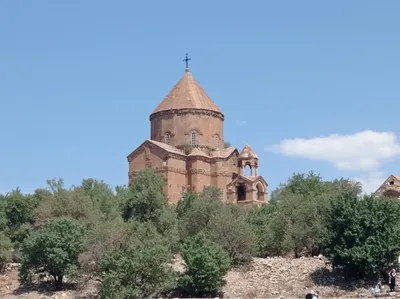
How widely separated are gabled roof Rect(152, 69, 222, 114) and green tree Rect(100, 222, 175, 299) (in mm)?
27855

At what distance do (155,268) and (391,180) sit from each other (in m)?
30.7

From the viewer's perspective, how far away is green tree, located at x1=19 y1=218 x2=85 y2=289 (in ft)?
107

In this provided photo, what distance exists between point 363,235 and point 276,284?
4.28 m

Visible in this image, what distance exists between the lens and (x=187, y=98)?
58125 mm

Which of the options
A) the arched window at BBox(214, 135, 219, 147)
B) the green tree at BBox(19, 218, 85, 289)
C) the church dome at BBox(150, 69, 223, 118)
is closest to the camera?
the green tree at BBox(19, 218, 85, 289)

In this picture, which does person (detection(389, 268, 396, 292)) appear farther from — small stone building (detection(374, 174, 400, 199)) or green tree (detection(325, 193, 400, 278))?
small stone building (detection(374, 174, 400, 199))

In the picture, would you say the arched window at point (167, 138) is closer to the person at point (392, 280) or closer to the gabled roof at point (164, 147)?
the gabled roof at point (164, 147)

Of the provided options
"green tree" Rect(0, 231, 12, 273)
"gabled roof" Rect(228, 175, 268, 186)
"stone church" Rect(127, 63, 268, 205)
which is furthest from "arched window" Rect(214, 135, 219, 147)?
"green tree" Rect(0, 231, 12, 273)

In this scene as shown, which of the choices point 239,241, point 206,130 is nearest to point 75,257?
point 239,241

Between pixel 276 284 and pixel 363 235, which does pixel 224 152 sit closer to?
pixel 276 284

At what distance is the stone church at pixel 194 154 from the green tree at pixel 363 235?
2308 centimetres

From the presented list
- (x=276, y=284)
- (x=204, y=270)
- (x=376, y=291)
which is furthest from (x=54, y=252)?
(x=376, y=291)

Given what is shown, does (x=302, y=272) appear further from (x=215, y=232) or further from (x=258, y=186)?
(x=258, y=186)

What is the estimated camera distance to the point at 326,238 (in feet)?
105
